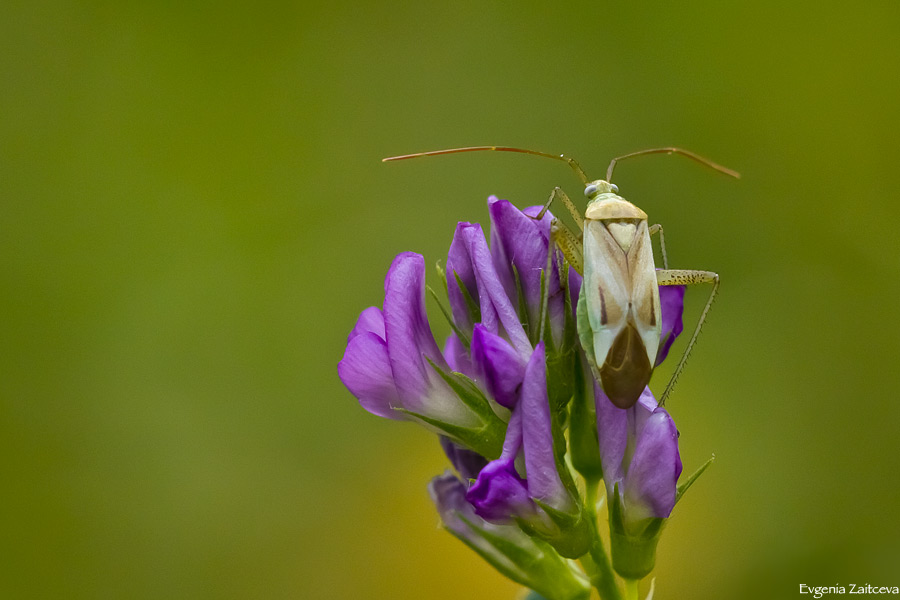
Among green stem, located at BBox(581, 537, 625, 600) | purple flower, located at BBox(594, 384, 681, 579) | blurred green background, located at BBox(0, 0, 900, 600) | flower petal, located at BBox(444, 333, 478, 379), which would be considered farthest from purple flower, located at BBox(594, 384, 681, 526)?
blurred green background, located at BBox(0, 0, 900, 600)

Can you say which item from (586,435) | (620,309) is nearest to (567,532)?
(586,435)

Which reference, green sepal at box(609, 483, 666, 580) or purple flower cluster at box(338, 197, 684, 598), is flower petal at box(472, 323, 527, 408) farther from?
green sepal at box(609, 483, 666, 580)

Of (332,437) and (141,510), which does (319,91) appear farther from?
(141,510)

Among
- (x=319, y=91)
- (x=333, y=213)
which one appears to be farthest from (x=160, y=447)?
(x=319, y=91)

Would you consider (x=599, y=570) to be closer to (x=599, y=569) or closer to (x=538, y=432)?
(x=599, y=569)

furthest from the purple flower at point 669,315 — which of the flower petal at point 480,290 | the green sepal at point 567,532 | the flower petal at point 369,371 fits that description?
the flower petal at point 369,371

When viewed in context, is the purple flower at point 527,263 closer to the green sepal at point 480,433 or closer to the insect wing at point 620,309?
the insect wing at point 620,309
